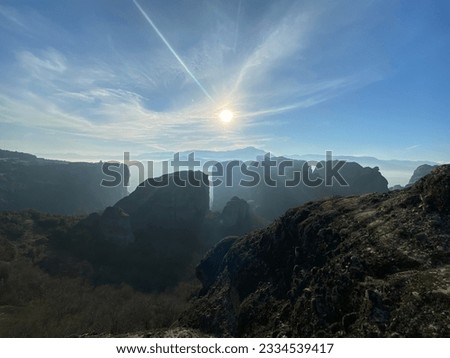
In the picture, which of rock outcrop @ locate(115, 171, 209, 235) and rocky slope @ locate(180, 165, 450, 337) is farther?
rock outcrop @ locate(115, 171, 209, 235)

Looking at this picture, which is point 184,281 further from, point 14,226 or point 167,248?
point 14,226

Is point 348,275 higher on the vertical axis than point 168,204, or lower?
higher

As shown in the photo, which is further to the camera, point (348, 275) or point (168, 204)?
point (168, 204)

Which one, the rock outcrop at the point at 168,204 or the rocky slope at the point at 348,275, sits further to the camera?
the rock outcrop at the point at 168,204

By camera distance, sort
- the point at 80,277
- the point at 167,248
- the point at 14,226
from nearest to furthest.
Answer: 1. the point at 80,277
2. the point at 14,226
3. the point at 167,248

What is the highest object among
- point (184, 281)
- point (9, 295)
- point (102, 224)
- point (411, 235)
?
point (411, 235)

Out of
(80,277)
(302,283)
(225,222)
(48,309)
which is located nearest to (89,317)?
(48,309)

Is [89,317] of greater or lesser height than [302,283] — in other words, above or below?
below

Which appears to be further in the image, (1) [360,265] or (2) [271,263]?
(2) [271,263]
